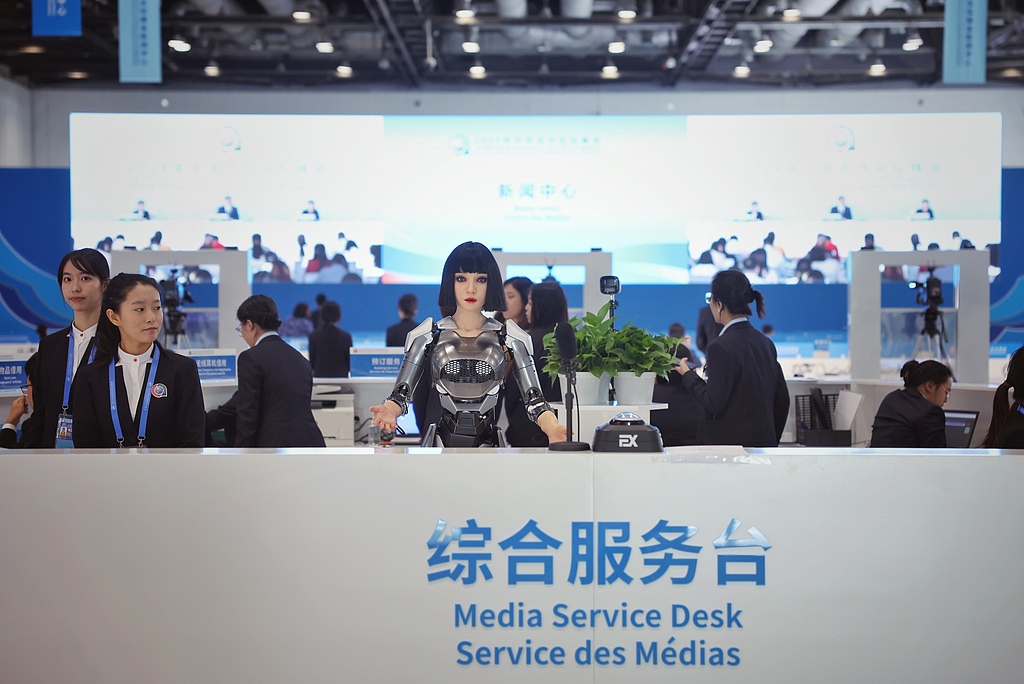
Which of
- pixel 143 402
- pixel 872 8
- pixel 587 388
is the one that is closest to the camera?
pixel 143 402

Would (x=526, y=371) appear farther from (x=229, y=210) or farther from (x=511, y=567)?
(x=229, y=210)

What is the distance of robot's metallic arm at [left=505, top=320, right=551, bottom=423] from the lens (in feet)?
9.21

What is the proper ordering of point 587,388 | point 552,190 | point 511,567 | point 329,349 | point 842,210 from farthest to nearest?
point 552,190 → point 842,210 → point 329,349 → point 587,388 → point 511,567

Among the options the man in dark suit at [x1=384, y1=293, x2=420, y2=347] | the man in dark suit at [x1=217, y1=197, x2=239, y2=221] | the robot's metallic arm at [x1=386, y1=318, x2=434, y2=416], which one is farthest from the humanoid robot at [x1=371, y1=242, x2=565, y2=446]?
A: the man in dark suit at [x1=217, y1=197, x2=239, y2=221]

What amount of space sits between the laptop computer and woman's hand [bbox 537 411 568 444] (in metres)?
2.69

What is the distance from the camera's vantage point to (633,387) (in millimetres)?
3469

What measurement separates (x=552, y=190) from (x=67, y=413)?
8472 mm

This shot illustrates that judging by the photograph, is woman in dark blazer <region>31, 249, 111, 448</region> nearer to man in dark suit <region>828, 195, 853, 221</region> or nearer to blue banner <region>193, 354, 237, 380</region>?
blue banner <region>193, 354, 237, 380</region>

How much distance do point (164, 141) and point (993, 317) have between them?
9.97 meters

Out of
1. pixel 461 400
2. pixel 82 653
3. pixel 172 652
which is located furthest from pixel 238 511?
pixel 461 400

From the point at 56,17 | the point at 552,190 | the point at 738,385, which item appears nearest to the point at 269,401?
the point at 738,385

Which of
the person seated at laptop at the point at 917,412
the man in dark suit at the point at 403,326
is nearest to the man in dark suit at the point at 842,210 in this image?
the man in dark suit at the point at 403,326

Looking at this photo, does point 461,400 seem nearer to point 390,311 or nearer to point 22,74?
point 390,311

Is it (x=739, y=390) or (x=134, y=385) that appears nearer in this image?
(x=134, y=385)
